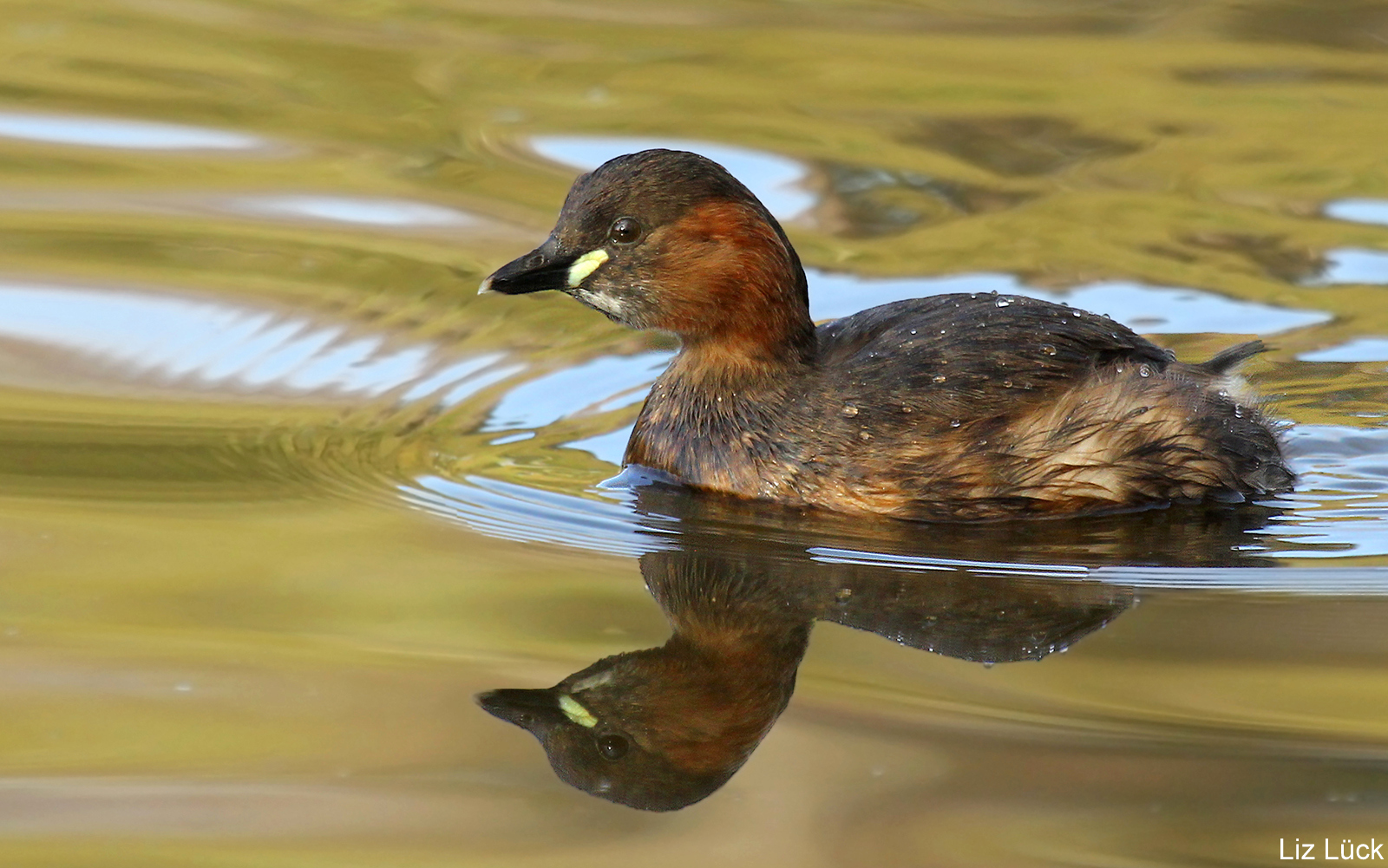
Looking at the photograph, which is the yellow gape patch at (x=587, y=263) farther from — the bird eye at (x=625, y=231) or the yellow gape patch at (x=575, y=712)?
the yellow gape patch at (x=575, y=712)

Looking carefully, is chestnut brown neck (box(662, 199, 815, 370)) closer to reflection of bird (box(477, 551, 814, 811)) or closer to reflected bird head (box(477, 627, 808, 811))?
reflection of bird (box(477, 551, 814, 811))

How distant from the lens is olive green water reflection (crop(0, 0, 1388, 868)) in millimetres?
3986

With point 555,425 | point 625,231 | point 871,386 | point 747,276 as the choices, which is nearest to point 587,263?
point 625,231

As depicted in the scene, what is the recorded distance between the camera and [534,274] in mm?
6273

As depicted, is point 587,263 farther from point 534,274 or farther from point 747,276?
point 747,276

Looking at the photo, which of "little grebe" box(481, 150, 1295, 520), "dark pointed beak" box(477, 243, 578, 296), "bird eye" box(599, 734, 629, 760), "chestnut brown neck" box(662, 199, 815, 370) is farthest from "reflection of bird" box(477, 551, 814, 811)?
"dark pointed beak" box(477, 243, 578, 296)

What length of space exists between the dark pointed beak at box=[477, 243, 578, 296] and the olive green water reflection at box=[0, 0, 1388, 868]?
22.5 inches

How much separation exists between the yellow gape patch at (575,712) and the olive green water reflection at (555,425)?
0.15 metres

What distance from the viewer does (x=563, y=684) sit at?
14.6 feet

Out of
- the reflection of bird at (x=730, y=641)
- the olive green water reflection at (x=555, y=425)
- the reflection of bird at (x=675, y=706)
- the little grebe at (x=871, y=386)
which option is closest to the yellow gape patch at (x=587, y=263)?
the little grebe at (x=871, y=386)

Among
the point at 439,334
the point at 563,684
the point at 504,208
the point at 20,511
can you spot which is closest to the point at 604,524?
the point at 563,684

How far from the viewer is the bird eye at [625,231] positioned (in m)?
6.31

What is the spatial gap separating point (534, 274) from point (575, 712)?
2.28 metres

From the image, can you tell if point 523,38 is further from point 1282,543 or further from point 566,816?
point 566,816
